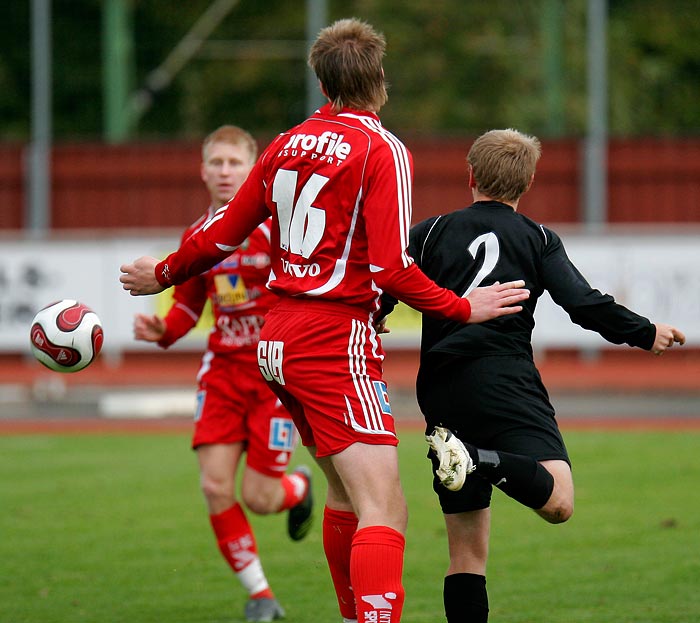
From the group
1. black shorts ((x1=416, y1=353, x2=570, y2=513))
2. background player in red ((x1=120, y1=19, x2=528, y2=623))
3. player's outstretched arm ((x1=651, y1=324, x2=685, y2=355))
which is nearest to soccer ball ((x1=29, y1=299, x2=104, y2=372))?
background player in red ((x1=120, y1=19, x2=528, y2=623))

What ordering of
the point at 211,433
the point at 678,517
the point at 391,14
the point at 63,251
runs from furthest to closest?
the point at 391,14, the point at 63,251, the point at 678,517, the point at 211,433


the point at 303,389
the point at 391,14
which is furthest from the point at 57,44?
the point at 303,389

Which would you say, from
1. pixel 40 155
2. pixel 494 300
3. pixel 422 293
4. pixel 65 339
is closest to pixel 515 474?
pixel 494 300

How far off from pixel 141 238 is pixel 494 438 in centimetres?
1302

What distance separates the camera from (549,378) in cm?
1842

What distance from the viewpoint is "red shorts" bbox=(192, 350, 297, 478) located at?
6699mm

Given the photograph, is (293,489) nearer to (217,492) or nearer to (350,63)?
(217,492)

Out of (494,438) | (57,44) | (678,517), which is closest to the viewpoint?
(494,438)

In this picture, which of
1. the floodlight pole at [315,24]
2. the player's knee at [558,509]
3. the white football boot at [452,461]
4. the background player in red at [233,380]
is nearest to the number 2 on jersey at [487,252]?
Answer: the white football boot at [452,461]

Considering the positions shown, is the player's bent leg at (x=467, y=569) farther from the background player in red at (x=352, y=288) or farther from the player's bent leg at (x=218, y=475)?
the player's bent leg at (x=218, y=475)

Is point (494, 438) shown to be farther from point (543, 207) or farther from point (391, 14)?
point (391, 14)

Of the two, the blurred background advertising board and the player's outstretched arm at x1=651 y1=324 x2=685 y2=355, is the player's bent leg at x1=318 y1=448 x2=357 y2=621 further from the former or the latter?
the blurred background advertising board

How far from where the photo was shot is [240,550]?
654 cm

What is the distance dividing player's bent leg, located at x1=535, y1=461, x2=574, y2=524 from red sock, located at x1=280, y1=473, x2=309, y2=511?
7.49 feet
